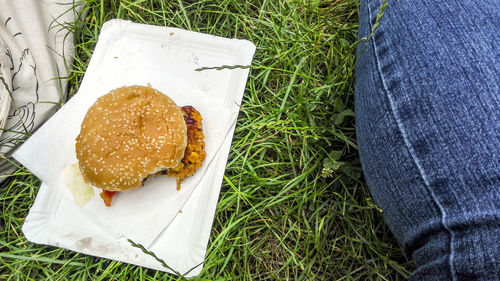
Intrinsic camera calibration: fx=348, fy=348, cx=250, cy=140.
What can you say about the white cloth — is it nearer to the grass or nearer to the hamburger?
the grass

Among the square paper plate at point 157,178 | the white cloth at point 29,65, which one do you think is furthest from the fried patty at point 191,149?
the white cloth at point 29,65

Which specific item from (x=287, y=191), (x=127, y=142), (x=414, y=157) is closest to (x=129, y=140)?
(x=127, y=142)

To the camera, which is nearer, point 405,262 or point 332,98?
point 405,262

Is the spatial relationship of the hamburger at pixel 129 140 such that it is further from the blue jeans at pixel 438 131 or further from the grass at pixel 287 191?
the blue jeans at pixel 438 131

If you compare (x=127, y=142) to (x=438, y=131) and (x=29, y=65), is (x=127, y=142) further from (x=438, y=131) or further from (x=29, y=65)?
(x=438, y=131)

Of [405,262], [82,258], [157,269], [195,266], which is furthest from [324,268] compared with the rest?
[82,258]

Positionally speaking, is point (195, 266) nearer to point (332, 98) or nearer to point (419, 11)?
point (332, 98)
